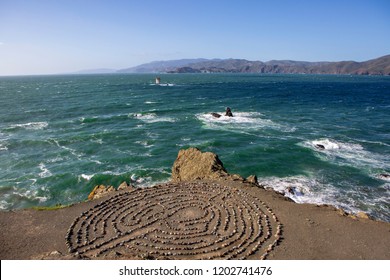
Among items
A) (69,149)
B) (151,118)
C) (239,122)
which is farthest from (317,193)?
(151,118)

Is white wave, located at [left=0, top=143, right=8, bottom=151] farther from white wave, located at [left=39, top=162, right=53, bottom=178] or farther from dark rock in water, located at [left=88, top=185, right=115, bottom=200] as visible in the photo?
dark rock in water, located at [left=88, top=185, right=115, bottom=200]

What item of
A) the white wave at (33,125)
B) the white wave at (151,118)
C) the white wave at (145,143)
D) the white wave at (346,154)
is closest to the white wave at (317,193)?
the white wave at (346,154)

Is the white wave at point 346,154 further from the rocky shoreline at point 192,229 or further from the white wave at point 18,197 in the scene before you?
the white wave at point 18,197

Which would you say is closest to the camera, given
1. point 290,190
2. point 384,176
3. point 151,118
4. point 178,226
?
point 178,226

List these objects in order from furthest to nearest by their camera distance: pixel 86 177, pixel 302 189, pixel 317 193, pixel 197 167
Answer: pixel 86 177 → pixel 302 189 → pixel 317 193 → pixel 197 167

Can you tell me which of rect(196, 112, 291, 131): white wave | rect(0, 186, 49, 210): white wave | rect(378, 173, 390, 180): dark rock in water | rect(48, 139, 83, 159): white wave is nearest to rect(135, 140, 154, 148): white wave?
rect(48, 139, 83, 159): white wave

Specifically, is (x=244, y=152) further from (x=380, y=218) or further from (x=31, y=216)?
(x=31, y=216)

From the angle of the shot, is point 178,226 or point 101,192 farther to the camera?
point 101,192

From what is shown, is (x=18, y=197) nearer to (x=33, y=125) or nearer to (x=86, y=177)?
(x=86, y=177)
